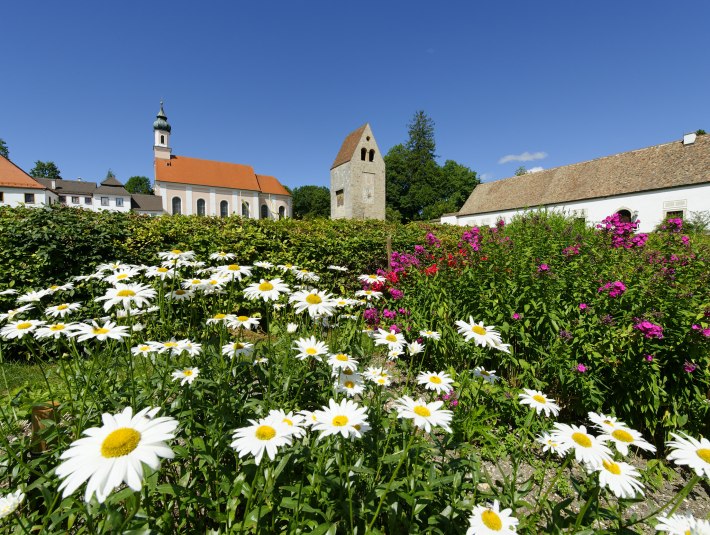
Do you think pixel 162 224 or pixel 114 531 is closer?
pixel 114 531

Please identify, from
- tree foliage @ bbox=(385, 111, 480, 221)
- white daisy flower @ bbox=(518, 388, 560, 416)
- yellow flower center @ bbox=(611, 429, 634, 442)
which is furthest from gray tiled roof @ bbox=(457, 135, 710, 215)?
yellow flower center @ bbox=(611, 429, 634, 442)

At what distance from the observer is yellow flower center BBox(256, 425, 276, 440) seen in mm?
1128

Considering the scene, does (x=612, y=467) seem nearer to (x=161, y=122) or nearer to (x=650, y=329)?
(x=650, y=329)

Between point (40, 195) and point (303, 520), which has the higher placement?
point (40, 195)

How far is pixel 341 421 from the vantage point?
1271mm

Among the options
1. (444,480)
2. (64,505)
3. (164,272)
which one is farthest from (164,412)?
(444,480)

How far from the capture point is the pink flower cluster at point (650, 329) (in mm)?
2393

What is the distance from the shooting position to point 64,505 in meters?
1.12

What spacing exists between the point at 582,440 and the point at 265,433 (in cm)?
117

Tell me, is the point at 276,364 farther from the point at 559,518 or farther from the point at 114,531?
the point at 559,518

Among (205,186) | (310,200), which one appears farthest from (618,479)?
(310,200)

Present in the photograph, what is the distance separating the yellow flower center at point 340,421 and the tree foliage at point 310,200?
61.8m

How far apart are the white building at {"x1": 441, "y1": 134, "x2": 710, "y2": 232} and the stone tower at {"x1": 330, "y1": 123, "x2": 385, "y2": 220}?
11.1 metres

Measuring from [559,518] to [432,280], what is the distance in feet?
9.61
